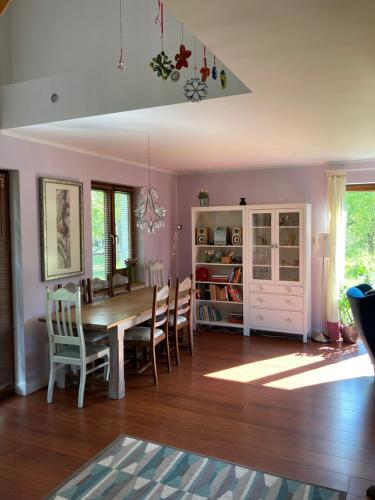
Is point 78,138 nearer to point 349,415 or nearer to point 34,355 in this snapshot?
point 34,355

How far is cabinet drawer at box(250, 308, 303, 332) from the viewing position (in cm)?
529

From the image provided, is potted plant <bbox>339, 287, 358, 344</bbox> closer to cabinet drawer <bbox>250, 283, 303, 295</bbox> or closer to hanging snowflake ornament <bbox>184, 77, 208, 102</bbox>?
cabinet drawer <bbox>250, 283, 303, 295</bbox>

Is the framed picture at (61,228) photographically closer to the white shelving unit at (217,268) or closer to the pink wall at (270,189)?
the white shelving unit at (217,268)

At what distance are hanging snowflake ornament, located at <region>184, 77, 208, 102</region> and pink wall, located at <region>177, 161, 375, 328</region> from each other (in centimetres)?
351

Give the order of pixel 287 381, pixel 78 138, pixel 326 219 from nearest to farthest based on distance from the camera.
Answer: pixel 78 138
pixel 287 381
pixel 326 219

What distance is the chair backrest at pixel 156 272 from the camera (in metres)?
5.36

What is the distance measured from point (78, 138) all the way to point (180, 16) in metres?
2.29

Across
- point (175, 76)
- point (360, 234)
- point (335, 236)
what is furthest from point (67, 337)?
point (360, 234)

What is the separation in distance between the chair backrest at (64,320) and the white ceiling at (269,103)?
4.54 feet

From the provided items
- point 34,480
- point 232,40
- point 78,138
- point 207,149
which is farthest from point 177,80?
point 34,480

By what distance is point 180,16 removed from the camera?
1.59m

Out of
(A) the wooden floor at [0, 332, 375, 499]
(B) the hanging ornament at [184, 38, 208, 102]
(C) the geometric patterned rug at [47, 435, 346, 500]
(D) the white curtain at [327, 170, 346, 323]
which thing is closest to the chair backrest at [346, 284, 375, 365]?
(A) the wooden floor at [0, 332, 375, 499]

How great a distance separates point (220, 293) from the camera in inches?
229

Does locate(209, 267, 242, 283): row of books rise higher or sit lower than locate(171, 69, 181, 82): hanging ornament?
lower
